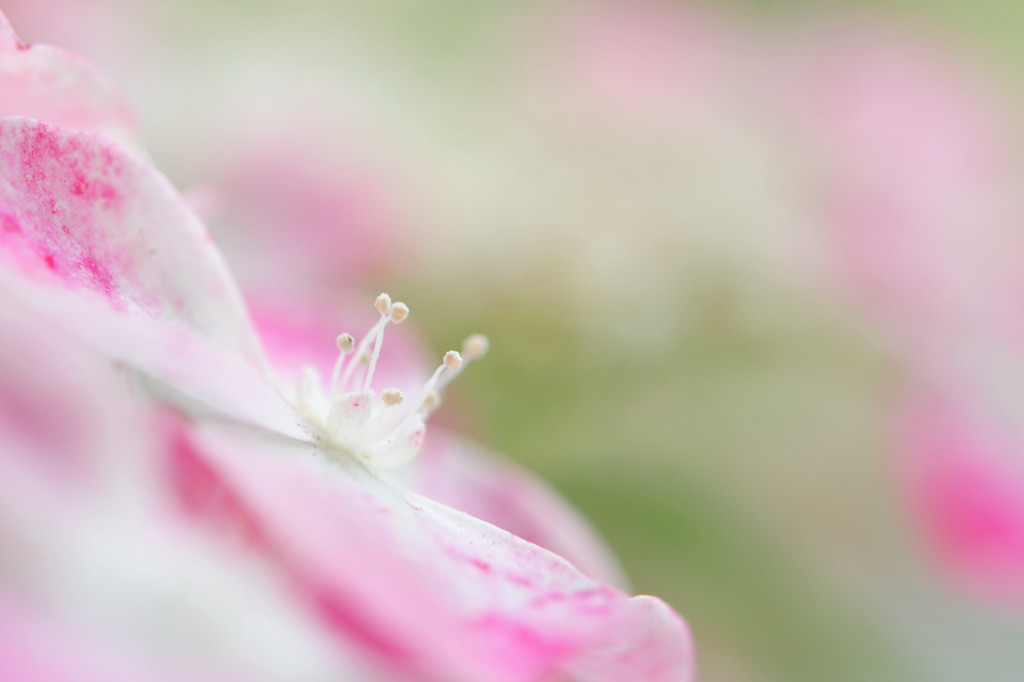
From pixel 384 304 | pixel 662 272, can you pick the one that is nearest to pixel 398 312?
pixel 384 304

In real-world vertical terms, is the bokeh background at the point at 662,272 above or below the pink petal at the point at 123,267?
above

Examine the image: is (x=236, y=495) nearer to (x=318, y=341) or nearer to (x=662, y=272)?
(x=318, y=341)

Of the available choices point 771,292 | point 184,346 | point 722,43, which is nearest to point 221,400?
point 184,346

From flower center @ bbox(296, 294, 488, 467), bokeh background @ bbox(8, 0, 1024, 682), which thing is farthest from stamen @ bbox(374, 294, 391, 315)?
bokeh background @ bbox(8, 0, 1024, 682)

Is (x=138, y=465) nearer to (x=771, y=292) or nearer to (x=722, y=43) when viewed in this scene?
(x=771, y=292)

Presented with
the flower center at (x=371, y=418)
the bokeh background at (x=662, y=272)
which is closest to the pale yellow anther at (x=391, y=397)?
the flower center at (x=371, y=418)

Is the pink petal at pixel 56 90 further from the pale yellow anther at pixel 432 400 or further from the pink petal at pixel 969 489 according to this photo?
the pink petal at pixel 969 489
